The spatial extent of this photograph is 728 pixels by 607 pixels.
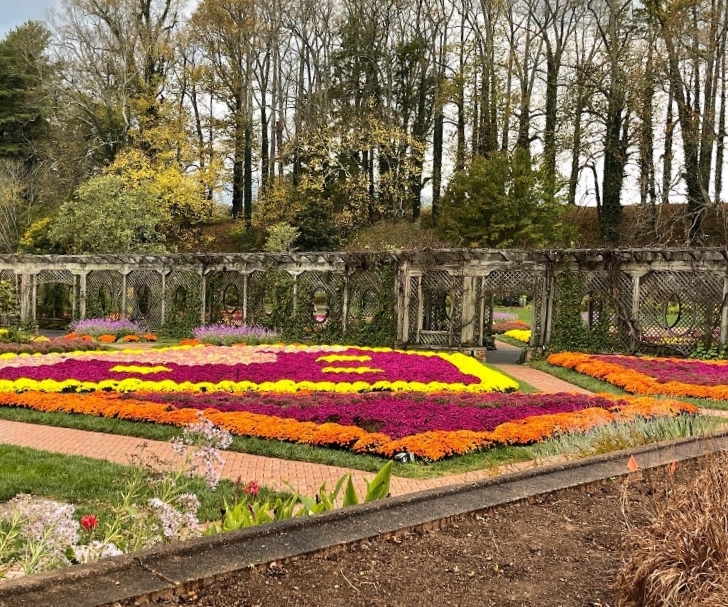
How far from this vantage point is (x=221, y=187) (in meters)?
41.4

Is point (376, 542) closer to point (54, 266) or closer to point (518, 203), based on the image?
point (54, 266)

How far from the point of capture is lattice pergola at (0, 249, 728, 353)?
18797mm

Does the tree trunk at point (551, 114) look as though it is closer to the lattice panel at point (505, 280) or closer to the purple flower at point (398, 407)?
the lattice panel at point (505, 280)

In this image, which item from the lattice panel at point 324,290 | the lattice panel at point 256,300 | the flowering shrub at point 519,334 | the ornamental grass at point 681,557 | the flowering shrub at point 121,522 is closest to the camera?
the ornamental grass at point 681,557

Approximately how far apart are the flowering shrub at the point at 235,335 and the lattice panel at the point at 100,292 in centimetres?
616

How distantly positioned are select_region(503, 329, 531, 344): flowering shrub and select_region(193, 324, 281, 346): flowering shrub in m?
10.3

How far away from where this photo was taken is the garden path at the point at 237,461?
682cm

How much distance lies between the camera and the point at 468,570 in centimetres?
334

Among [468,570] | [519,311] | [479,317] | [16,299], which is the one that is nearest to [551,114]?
[519,311]

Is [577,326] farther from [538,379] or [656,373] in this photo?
[656,373]

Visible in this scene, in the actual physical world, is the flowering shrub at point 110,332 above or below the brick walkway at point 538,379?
above

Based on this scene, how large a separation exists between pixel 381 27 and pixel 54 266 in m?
26.9

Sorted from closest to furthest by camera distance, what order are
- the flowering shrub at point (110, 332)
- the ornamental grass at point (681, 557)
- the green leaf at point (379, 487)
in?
the ornamental grass at point (681, 557), the green leaf at point (379, 487), the flowering shrub at point (110, 332)

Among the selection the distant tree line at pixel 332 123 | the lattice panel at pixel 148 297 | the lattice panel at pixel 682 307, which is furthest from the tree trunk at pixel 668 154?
the lattice panel at pixel 148 297
